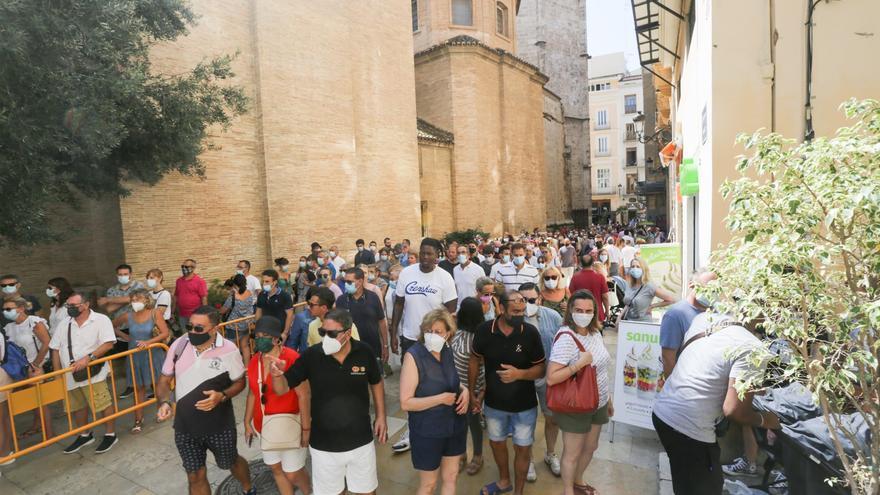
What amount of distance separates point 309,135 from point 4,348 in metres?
11.2

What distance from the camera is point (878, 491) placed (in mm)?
2025

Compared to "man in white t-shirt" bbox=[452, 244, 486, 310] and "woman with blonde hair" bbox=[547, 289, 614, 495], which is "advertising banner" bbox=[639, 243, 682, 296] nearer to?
"man in white t-shirt" bbox=[452, 244, 486, 310]

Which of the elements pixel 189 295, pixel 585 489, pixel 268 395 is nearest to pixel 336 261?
pixel 189 295

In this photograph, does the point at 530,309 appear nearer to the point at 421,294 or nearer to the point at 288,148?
the point at 421,294

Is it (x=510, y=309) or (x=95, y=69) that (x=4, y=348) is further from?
(x=510, y=309)

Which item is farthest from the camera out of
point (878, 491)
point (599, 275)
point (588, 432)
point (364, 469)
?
point (599, 275)

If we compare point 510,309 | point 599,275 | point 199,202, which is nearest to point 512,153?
point 199,202

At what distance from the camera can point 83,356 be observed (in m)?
5.06

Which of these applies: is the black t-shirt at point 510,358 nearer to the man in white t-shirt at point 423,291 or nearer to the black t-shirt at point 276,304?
the man in white t-shirt at point 423,291

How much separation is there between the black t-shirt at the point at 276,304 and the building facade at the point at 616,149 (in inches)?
1729

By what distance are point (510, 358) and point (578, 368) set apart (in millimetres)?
521

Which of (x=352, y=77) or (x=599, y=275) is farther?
(x=352, y=77)

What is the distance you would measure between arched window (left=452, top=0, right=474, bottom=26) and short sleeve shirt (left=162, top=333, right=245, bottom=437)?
2658cm

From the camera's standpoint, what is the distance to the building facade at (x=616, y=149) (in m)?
47.3
